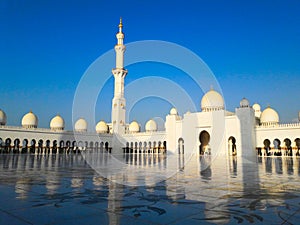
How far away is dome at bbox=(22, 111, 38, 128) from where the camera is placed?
3325cm

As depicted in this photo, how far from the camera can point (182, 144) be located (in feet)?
109

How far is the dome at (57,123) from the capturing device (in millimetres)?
36281

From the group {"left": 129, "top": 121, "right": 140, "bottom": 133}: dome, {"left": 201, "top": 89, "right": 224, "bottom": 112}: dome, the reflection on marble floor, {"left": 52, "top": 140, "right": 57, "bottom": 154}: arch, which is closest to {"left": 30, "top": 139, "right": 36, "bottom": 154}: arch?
{"left": 52, "top": 140, "right": 57, "bottom": 154}: arch

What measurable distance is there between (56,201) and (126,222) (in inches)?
48.8

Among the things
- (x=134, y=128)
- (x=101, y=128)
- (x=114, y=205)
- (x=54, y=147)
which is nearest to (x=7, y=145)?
(x=54, y=147)

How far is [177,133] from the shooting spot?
32.7 metres

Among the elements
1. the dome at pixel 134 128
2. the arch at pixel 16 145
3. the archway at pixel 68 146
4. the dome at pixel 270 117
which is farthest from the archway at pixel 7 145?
the dome at pixel 270 117

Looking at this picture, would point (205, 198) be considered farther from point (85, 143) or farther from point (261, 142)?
point (85, 143)

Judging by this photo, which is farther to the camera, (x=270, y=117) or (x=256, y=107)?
(x=256, y=107)

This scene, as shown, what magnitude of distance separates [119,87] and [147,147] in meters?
9.45

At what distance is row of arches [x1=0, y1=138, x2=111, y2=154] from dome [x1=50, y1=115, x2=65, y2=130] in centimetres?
219

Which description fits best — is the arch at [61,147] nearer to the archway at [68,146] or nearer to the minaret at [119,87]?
the archway at [68,146]

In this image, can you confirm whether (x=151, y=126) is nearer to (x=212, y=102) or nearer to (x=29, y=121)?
(x=212, y=102)

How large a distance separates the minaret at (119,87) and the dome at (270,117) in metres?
18.2
